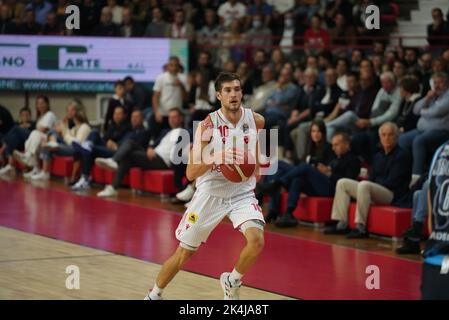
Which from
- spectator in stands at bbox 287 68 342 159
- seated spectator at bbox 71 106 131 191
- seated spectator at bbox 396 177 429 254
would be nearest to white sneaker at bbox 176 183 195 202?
spectator in stands at bbox 287 68 342 159

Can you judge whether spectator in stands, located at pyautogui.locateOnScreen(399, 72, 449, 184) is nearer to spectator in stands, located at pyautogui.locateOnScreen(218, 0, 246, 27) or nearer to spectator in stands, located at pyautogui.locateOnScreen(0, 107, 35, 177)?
spectator in stands, located at pyautogui.locateOnScreen(0, 107, 35, 177)

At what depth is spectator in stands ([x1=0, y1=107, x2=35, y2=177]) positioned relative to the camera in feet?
56.0

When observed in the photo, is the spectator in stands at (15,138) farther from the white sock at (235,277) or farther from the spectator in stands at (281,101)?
the white sock at (235,277)

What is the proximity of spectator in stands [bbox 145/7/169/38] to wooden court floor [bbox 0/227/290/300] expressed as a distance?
8525mm

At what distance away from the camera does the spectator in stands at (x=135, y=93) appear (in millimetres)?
17016

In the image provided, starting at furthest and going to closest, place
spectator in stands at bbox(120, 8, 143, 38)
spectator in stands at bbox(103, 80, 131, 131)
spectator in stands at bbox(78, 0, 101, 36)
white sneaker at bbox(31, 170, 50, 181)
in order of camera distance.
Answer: spectator in stands at bbox(120, 8, 143, 38) → spectator in stands at bbox(78, 0, 101, 36) → white sneaker at bbox(31, 170, 50, 181) → spectator in stands at bbox(103, 80, 131, 131)

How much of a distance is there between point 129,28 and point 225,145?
1137cm

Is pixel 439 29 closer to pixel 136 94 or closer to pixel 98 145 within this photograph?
pixel 136 94

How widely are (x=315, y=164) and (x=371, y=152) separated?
3.92 feet

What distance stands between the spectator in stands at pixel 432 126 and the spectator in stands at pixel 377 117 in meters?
1.11

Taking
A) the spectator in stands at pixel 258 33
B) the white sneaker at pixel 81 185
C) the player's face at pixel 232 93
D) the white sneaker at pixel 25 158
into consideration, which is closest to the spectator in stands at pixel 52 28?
the white sneaker at pixel 25 158

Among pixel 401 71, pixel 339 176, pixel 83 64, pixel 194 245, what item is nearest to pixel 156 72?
pixel 83 64

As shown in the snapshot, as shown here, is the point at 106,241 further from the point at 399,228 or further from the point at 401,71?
the point at 401,71

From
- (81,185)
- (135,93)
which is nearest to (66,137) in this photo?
(81,185)
